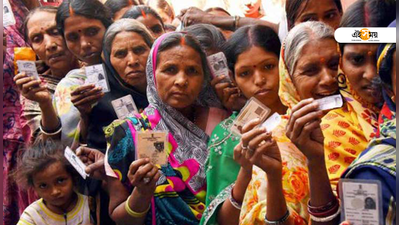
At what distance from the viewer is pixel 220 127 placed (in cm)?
249

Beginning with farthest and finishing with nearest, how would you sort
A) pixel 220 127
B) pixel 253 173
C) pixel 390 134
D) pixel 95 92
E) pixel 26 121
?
pixel 26 121 < pixel 95 92 < pixel 220 127 < pixel 253 173 < pixel 390 134

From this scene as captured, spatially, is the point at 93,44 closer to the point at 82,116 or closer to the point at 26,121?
the point at 82,116

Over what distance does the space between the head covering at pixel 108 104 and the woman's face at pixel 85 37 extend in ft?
0.22

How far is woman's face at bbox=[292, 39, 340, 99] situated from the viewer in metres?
2.08

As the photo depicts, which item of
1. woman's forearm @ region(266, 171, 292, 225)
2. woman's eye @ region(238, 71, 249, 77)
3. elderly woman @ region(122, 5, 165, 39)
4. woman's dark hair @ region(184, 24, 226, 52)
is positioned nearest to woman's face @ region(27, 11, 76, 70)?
elderly woman @ region(122, 5, 165, 39)

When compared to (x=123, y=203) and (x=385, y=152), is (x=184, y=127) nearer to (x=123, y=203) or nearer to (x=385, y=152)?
(x=123, y=203)

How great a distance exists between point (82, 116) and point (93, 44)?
1.13 feet

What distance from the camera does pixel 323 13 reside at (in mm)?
2172

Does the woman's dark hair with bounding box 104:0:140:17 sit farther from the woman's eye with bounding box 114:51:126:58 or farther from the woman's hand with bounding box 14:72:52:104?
the woman's hand with bounding box 14:72:52:104

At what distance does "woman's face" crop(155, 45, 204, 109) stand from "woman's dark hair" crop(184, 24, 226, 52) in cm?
6

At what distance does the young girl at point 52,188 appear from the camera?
2.83m

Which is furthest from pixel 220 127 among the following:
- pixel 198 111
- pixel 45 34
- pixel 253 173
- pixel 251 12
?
pixel 45 34

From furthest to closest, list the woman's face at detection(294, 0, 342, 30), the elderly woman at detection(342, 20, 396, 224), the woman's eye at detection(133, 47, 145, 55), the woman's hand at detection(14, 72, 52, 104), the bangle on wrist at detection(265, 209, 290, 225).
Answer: the woman's hand at detection(14, 72, 52, 104) < the woman's eye at detection(133, 47, 145, 55) < the woman's face at detection(294, 0, 342, 30) < the bangle on wrist at detection(265, 209, 290, 225) < the elderly woman at detection(342, 20, 396, 224)

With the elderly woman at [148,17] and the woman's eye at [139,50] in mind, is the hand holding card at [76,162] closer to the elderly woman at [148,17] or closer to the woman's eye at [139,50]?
the woman's eye at [139,50]
